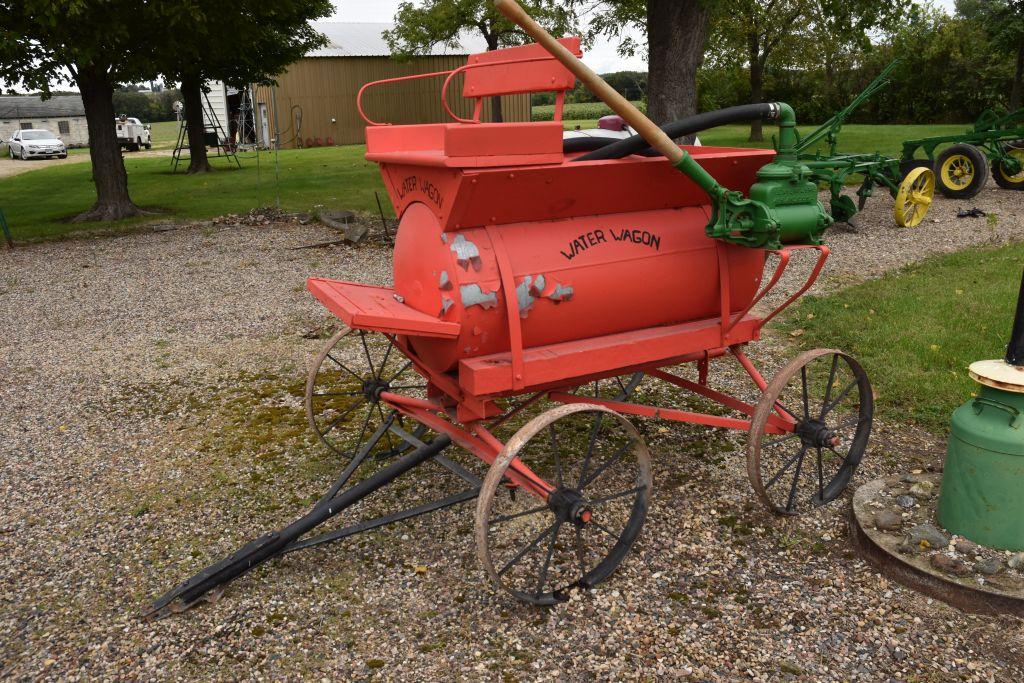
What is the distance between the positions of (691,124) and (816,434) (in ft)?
5.05

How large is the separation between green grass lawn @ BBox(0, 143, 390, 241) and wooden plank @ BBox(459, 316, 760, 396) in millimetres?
11223

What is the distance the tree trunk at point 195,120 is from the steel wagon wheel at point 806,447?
1970cm

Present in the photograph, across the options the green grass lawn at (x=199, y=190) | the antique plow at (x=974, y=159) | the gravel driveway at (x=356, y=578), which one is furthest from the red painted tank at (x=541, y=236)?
the green grass lawn at (x=199, y=190)

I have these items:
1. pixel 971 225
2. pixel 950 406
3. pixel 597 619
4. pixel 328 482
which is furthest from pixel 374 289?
pixel 971 225

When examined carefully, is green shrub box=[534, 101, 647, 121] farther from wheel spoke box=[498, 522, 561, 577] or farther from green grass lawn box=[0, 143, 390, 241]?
wheel spoke box=[498, 522, 561, 577]

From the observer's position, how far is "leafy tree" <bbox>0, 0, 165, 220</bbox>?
10.0m

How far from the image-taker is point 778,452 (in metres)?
4.47

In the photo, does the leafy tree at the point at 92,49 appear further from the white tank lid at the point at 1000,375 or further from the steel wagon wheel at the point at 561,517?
the white tank lid at the point at 1000,375

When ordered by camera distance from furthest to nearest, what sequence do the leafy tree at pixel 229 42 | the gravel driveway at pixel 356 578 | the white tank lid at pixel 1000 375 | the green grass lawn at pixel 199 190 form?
the green grass lawn at pixel 199 190 → the leafy tree at pixel 229 42 → the white tank lid at pixel 1000 375 → the gravel driveway at pixel 356 578

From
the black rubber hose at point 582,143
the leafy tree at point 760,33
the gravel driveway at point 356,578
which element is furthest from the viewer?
the leafy tree at point 760,33

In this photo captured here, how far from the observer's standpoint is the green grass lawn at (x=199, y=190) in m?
14.6

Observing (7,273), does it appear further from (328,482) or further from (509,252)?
(509,252)

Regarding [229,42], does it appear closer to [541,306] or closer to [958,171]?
[541,306]

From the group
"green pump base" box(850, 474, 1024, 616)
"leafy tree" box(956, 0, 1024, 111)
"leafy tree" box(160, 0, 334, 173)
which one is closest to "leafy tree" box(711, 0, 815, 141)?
"leafy tree" box(956, 0, 1024, 111)
